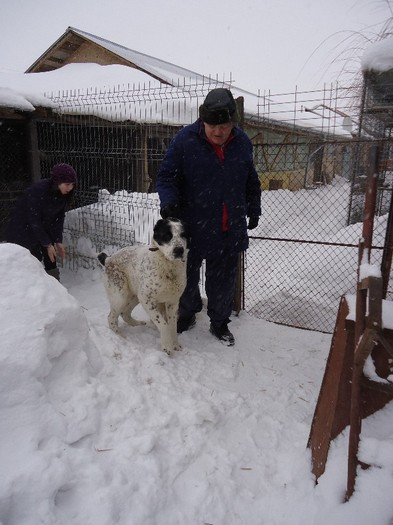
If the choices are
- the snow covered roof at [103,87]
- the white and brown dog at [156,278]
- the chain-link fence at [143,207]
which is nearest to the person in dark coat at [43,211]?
the chain-link fence at [143,207]

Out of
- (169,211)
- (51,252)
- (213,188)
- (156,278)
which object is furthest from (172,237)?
(51,252)

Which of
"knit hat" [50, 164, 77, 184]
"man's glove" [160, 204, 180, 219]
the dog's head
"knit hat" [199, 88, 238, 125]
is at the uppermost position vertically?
"knit hat" [199, 88, 238, 125]

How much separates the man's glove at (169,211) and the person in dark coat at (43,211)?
1.82 metres

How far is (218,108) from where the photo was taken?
9.75 feet

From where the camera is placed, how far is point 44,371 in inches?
87.0

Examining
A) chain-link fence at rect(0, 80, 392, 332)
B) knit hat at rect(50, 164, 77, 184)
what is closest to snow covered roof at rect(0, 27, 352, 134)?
chain-link fence at rect(0, 80, 392, 332)

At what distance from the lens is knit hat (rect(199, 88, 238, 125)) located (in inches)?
117

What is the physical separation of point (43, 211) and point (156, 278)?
2.14 metres

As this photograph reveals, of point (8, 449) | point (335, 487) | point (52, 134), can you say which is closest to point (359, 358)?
point (335, 487)

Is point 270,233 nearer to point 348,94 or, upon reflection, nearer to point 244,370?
point 348,94

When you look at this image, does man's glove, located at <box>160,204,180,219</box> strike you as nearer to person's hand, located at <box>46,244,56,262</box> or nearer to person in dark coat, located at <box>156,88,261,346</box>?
person in dark coat, located at <box>156,88,261,346</box>

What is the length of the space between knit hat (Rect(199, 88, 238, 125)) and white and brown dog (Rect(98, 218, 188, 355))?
2.98 feet

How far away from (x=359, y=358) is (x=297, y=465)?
3.78 feet

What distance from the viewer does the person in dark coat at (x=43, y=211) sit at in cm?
444
